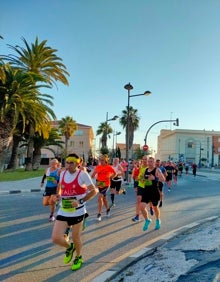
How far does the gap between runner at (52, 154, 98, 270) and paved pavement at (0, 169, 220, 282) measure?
2.11ft

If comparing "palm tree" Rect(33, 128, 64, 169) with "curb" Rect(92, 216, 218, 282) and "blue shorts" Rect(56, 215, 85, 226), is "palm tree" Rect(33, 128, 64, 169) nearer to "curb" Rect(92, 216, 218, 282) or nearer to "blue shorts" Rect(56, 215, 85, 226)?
"curb" Rect(92, 216, 218, 282)

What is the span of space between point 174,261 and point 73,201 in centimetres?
175

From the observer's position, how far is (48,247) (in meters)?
6.31

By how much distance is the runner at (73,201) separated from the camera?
498cm

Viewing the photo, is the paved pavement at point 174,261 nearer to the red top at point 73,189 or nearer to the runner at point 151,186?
the runner at point 151,186

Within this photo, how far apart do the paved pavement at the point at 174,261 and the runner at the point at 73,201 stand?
0.64 metres

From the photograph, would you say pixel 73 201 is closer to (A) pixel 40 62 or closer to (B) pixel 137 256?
(B) pixel 137 256

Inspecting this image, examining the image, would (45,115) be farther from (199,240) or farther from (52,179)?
(199,240)

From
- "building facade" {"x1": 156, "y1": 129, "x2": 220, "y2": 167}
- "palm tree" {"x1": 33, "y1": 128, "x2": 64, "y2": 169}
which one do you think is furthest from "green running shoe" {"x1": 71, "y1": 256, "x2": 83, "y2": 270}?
"building facade" {"x1": 156, "y1": 129, "x2": 220, "y2": 167}

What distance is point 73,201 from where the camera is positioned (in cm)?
497

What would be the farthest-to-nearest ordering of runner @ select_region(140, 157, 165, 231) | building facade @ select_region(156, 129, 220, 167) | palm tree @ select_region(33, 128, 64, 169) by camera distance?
building facade @ select_region(156, 129, 220, 167) → palm tree @ select_region(33, 128, 64, 169) → runner @ select_region(140, 157, 165, 231)

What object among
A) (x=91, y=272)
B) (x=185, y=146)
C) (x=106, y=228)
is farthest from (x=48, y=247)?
(x=185, y=146)

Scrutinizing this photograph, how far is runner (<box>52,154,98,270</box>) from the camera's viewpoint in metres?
4.98

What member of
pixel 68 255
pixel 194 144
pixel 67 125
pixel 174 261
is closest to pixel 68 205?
pixel 68 255
